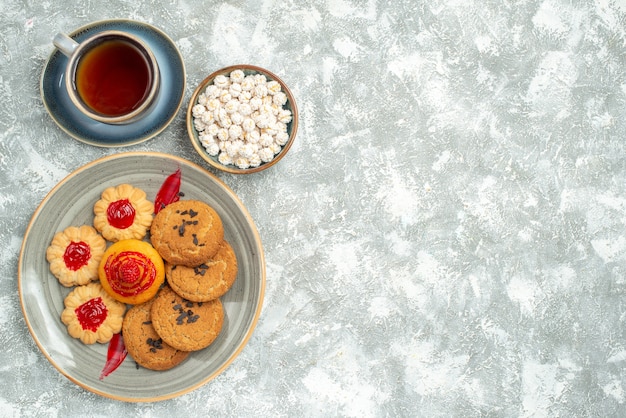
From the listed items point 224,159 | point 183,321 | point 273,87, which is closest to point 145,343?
point 183,321

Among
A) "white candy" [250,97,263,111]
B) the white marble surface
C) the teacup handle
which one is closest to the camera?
the teacup handle

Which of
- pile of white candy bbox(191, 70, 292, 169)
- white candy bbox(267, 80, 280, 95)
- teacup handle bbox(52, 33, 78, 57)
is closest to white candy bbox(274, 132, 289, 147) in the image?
pile of white candy bbox(191, 70, 292, 169)

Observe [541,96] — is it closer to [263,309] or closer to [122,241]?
[263,309]

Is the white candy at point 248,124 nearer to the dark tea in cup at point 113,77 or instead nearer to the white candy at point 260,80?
the white candy at point 260,80

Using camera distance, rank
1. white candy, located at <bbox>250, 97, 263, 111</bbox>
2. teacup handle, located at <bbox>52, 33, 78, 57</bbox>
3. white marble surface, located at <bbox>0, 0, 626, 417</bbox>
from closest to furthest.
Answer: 1. teacup handle, located at <bbox>52, 33, 78, 57</bbox>
2. white candy, located at <bbox>250, 97, 263, 111</bbox>
3. white marble surface, located at <bbox>0, 0, 626, 417</bbox>

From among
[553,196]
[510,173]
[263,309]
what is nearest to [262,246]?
[263,309]

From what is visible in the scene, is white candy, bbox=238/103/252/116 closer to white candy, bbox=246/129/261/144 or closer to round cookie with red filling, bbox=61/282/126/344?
white candy, bbox=246/129/261/144

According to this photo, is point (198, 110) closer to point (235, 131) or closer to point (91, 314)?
point (235, 131)
